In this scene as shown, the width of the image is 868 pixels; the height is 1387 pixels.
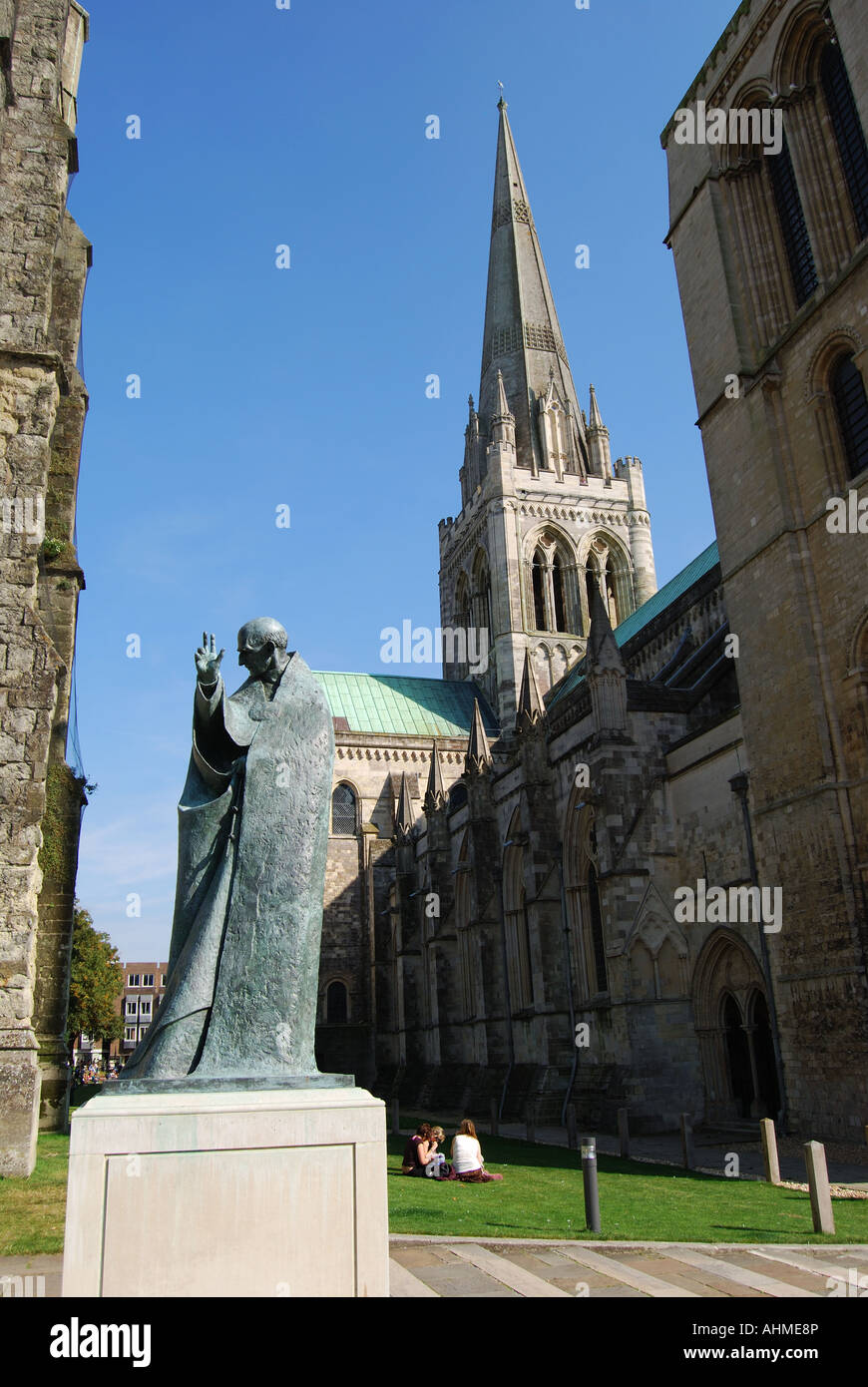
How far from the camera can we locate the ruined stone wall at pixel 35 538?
36.9 feet

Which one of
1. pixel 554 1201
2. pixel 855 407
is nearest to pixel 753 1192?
pixel 554 1201

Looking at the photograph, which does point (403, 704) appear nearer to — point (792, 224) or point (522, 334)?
point (522, 334)

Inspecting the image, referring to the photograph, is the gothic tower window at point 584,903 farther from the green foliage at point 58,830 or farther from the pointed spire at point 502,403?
the pointed spire at point 502,403

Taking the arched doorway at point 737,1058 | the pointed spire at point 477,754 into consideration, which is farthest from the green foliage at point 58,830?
the pointed spire at point 477,754

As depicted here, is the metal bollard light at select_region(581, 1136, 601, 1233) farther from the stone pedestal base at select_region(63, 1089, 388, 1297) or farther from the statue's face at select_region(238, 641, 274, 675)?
the statue's face at select_region(238, 641, 274, 675)

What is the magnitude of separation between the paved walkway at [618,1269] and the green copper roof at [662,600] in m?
23.8

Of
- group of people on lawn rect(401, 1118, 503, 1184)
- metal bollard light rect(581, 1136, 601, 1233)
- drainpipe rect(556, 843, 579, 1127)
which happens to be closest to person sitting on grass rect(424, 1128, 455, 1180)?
group of people on lawn rect(401, 1118, 503, 1184)

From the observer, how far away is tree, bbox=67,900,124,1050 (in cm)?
4316

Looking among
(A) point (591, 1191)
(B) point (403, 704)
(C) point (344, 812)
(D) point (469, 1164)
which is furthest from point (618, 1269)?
(B) point (403, 704)

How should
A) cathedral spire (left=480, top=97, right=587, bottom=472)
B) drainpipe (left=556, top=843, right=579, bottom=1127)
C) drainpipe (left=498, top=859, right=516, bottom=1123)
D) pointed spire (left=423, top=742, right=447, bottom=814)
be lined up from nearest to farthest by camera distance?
1. drainpipe (left=556, top=843, right=579, bottom=1127)
2. drainpipe (left=498, top=859, right=516, bottom=1123)
3. pointed spire (left=423, top=742, right=447, bottom=814)
4. cathedral spire (left=480, top=97, right=587, bottom=472)

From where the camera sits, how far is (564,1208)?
10281 mm

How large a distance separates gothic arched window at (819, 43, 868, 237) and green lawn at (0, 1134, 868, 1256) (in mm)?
15992

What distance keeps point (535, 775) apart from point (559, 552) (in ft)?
76.7
